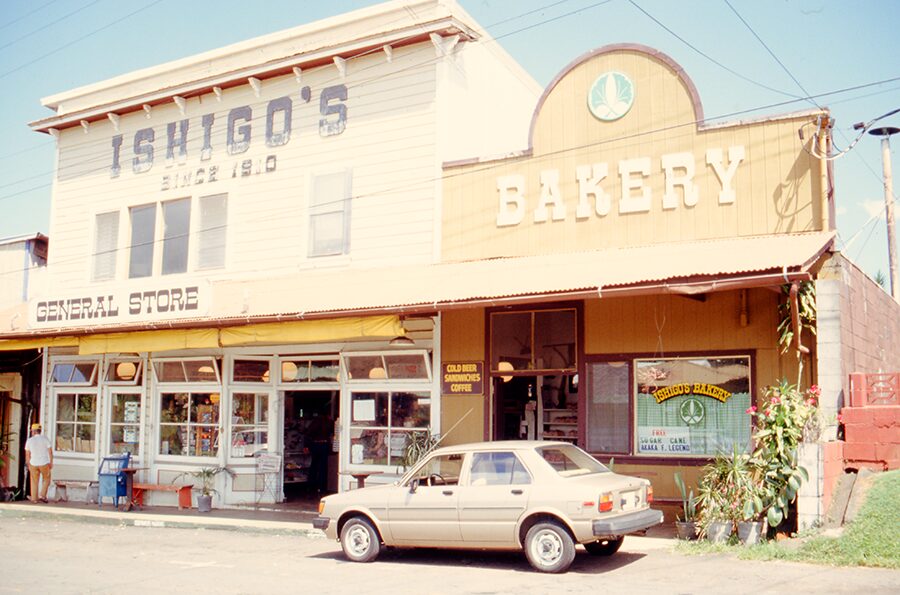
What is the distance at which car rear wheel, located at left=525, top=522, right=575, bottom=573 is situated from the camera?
980 centimetres

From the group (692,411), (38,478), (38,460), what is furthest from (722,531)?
(38,478)

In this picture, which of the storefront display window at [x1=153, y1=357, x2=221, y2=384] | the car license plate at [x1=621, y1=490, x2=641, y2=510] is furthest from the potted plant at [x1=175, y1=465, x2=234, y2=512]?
the car license plate at [x1=621, y1=490, x2=641, y2=510]

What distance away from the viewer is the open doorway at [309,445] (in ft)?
61.0

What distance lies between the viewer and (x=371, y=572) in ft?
34.3

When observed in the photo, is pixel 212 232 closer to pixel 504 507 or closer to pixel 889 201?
pixel 504 507

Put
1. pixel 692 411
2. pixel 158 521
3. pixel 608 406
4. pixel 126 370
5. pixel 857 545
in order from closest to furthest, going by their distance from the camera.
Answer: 1. pixel 857 545
2. pixel 692 411
3. pixel 608 406
4. pixel 158 521
5. pixel 126 370

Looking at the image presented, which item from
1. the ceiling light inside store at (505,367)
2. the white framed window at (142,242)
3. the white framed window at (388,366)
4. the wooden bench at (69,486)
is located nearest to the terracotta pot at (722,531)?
the ceiling light inside store at (505,367)

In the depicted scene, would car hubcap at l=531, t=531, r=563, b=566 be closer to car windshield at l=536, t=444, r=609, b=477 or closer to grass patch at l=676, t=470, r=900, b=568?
car windshield at l=536, t=444, r=609, b=477

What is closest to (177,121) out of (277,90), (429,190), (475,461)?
(277,90)

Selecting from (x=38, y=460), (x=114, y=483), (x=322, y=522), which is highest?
(x=38, y=460)

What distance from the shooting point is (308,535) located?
1382 centimetres

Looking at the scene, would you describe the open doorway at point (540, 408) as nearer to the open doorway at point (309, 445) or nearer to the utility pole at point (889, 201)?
the open doorway at point (309, 445)

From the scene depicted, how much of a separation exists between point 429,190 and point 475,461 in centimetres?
672

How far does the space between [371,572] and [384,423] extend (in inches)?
222
